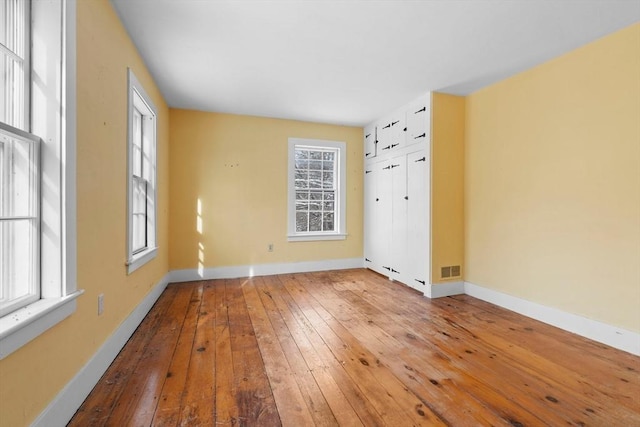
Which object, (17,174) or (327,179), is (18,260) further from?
(327,179)

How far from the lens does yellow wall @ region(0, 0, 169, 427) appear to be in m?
1.16

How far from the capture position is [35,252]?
4.39 feet

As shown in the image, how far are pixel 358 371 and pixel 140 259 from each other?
218cm

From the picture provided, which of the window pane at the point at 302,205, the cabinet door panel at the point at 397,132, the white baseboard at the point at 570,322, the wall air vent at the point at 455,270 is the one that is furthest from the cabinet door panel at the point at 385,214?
the white baseboard at the point at 570,322

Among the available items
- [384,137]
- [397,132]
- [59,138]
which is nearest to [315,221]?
[384,137]

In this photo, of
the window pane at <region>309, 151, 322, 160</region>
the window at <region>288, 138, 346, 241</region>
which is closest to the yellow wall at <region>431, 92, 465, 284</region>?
the window at <region>288, 138, 346, 241</region>

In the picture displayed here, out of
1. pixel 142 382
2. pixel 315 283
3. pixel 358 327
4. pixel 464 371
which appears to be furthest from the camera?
pixel 315 283

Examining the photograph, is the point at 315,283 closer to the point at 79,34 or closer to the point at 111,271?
the point at 111,271

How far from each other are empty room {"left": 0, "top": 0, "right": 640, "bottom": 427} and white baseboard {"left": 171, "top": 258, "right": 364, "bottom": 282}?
34 mm

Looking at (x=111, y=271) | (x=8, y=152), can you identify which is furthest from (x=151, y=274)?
(x=8, y=152)

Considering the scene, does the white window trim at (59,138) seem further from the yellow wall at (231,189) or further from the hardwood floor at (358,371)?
the yellow wall at (231,189)

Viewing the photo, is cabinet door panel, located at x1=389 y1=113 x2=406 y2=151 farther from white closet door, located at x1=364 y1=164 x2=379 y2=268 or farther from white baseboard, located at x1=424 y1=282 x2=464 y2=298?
white baseboard, located at x1=424 y1=282 x2=464 y2=298

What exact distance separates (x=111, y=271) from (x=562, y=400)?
3.00 m

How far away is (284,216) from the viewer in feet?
15.1
